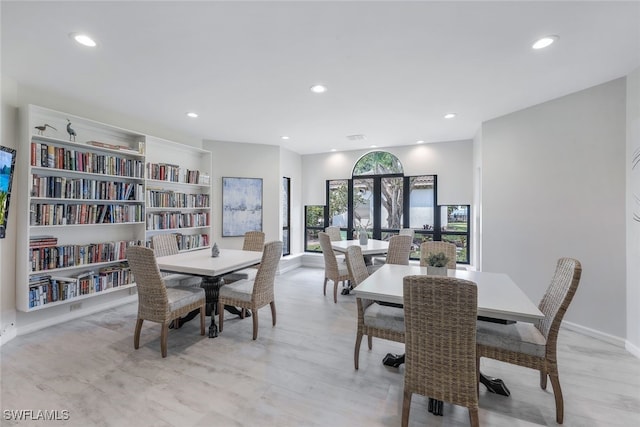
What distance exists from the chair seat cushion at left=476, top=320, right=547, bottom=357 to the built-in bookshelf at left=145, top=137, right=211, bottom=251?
173 inches

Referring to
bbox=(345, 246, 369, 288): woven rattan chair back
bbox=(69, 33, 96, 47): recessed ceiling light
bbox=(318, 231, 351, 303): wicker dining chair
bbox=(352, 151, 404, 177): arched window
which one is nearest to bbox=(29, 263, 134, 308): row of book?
bbox=(69, 33, 96, 47): recessed ceiling light

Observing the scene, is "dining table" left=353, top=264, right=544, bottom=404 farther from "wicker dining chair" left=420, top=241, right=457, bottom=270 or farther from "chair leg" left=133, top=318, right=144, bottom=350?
"chair leg" left=133, top=318, right=144, bottom=350

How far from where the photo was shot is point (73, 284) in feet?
10.5

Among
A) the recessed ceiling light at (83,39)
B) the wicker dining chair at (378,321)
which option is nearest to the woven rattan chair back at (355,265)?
the wicker dining chair at (378,321)

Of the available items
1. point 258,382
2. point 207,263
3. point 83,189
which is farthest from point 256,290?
point 83,189

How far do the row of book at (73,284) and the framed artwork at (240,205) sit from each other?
1.96 metres

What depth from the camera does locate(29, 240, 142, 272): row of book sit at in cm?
296

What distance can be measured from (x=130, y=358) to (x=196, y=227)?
2669 mm

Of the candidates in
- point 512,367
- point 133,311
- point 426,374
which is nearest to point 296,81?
point 426,374

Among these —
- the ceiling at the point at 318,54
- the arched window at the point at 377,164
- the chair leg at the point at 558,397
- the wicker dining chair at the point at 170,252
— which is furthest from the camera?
the arched window at the point at 377,164

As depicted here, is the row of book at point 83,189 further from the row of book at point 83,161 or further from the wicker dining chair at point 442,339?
the wicker dining chair at point 442,339

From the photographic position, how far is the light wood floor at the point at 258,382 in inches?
70.8

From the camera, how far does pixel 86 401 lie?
193 cm

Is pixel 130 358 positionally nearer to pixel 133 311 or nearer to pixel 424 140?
pixel 133 311
